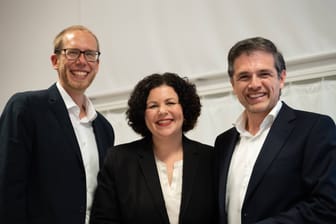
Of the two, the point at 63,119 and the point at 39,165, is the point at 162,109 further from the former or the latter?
the point at 39,165

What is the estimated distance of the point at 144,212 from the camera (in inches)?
68.8

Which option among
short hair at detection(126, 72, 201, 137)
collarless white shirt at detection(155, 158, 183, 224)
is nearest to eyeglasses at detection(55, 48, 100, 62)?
short hair at detection(126, 72, 201, 137)

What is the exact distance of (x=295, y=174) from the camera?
→ 154 centimetres

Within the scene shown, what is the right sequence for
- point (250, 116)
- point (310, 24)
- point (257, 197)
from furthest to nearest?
point (310, 24) < point (250, 116) < point (257, 197)

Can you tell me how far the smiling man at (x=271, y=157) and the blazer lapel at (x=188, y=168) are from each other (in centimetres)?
12

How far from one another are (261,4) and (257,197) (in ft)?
4.81

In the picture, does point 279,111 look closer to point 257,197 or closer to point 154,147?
point 257,197

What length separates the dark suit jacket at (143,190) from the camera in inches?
69.1

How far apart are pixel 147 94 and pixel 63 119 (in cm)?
42

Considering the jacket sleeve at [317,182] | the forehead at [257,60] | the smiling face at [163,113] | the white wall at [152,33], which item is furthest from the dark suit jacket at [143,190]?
the white wall at [152,33]

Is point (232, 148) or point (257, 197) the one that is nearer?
point (257, 197)

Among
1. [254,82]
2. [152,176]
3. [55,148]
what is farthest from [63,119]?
[254,82]

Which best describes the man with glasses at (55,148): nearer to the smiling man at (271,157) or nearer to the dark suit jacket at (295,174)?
the smiling man at (271,157)

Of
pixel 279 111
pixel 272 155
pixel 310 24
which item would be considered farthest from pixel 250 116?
pixel 310 24
